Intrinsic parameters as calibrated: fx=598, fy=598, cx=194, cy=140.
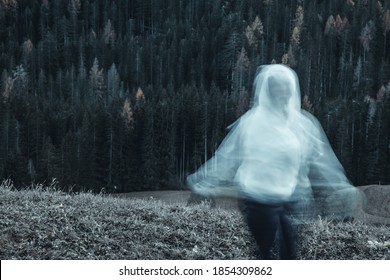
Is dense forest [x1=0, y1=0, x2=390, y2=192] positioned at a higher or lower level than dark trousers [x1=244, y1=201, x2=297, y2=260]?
lower

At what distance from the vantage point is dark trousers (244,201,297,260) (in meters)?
5.17

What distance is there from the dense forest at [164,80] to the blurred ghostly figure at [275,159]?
51140 mm

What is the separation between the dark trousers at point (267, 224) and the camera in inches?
203

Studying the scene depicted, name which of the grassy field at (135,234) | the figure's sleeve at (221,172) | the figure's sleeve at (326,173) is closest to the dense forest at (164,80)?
the grassy field at (135,234)

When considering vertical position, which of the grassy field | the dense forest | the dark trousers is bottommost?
the dense forest

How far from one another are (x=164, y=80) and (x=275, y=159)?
126363mm

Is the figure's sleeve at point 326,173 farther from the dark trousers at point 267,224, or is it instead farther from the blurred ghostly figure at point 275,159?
the dark trousers at point 267,224

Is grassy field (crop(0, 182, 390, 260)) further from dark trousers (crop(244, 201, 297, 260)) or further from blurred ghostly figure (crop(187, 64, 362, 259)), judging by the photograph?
blurred ghostly figure (crop(187, 64, 362, 259))

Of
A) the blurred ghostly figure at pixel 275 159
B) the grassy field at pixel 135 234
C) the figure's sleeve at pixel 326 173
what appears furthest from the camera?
the grassy field at pixel 135 234

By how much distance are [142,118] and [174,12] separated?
10264 cm

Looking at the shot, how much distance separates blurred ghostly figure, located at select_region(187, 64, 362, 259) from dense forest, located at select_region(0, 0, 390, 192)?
51.1 m

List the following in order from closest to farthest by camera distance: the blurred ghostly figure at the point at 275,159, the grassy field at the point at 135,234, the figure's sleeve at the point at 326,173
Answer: the blurred ghostly figure at the point at 275,159 < the figure's sleeve at the point at 326,173 < the grassy field at the point at 135,234

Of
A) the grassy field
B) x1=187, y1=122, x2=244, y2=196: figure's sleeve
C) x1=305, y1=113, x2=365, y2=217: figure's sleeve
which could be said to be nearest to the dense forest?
the grassy field

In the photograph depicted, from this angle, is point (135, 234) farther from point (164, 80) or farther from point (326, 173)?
point (164, 80)
